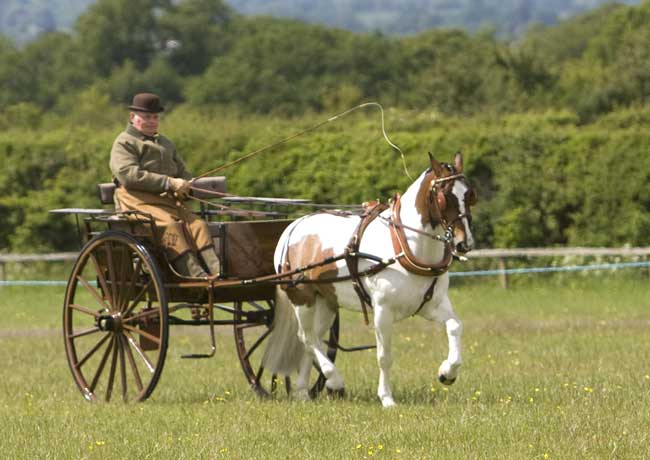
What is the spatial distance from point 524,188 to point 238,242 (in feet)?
31.7

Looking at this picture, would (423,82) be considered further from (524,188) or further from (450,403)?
(450,403)

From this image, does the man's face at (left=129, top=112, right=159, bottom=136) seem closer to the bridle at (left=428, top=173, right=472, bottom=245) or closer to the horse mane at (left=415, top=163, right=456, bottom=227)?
the horse mane at (left=415, top=163, right=456, bottom=227)

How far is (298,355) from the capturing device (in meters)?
11.0

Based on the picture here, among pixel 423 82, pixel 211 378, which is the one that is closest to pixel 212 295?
pixel 211 378

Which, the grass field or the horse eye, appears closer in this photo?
the grass field

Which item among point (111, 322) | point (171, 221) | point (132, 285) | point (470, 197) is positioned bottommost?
point (111, 322)

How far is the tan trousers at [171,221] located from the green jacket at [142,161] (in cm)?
8

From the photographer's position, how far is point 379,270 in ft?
32.5

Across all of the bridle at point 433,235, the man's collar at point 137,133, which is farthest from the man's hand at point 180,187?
the bridle at point 433,235

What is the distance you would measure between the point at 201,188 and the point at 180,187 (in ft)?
1.90

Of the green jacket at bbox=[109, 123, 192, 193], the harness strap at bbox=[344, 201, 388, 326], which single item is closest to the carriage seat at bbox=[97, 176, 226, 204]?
the green jacket at bbox=[109, 123, 192, 193]

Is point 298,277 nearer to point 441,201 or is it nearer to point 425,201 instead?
point 425,201

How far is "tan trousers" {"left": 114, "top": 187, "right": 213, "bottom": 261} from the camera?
35.2 ft

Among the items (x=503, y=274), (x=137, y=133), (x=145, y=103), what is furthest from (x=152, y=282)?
(x=503, y=274)
